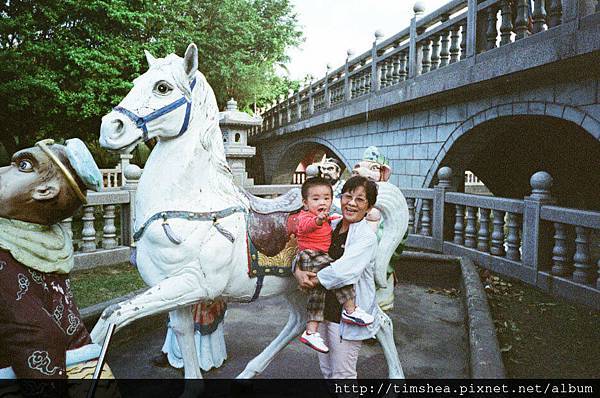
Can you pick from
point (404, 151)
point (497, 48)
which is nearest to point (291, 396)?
point (497, 48)

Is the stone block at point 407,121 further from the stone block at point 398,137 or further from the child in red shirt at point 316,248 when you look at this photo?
the child in red shirt at point 316,248

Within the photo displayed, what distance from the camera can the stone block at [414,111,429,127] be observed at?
8.55 m

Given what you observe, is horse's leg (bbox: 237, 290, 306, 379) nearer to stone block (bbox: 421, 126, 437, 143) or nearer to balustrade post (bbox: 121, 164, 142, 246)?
balustrade post (bbox: 121, 164, 142, 246)

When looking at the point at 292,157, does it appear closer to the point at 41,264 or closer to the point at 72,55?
the point at 72,55

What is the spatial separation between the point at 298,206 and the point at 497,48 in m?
4.98

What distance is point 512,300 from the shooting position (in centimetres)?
454

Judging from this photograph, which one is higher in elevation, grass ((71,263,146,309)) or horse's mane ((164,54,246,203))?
horse's mane ((164,54,246,203))

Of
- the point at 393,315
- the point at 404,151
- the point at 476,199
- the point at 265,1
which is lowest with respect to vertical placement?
the point at 393,315

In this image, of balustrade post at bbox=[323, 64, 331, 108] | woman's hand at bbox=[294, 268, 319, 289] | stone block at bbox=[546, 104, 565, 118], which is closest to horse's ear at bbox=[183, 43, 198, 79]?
woman's hand at bbox=[294, 268, 319, 289]

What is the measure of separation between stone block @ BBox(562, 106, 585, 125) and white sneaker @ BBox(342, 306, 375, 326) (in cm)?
469

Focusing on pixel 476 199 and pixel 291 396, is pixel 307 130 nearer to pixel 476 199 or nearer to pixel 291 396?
pixel 476 199

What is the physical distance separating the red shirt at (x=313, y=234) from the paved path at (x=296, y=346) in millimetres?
1205

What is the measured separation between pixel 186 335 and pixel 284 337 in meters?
0.62

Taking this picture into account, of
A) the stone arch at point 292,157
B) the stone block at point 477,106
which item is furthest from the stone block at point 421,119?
the stone arch at point 292,157
